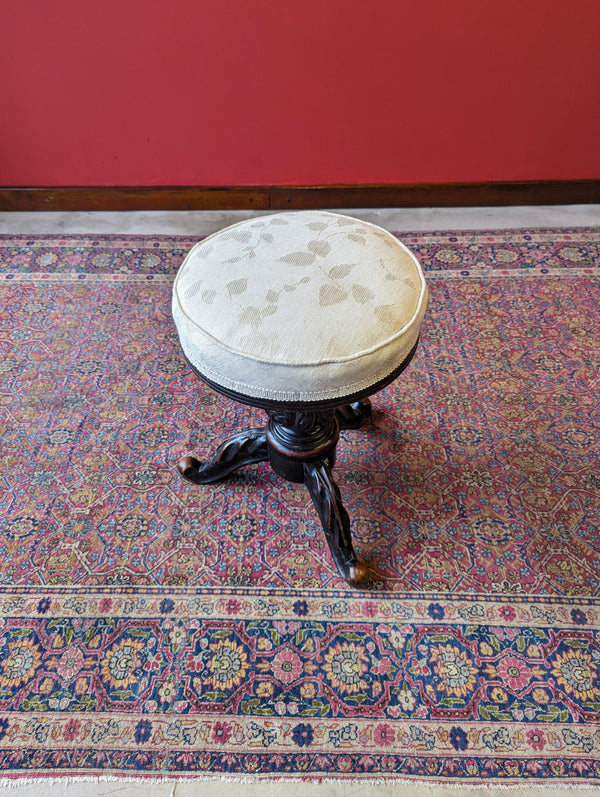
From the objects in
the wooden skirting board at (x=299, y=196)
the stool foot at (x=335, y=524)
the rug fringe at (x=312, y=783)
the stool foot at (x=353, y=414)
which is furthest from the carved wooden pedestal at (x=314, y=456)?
the wooden skirting board at (x=299, y=196)

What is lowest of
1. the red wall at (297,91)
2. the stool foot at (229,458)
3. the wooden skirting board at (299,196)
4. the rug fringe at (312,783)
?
the rug fringe at (312,783)

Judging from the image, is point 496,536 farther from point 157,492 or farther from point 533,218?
point 533,218

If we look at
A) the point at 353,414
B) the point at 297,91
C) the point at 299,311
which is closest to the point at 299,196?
the point at 297,91

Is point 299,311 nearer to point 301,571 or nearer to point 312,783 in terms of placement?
point 301,571

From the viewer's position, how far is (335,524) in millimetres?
1269

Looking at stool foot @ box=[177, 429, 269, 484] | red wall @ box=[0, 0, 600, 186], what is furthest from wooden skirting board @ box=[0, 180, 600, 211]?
stool foot @ box=[177, 429, 269, 484]

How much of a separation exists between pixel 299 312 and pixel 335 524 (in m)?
0.53

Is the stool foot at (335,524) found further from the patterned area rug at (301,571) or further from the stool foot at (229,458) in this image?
the stool foot at (229,458)

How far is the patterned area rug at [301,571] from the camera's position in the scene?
3.54ft

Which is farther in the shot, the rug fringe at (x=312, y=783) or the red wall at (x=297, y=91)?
the red wall at (x=297, y=91)

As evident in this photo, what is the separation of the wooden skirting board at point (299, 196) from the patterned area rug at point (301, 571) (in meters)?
0.67

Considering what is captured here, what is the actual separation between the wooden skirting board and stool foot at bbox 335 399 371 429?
120 centimetres

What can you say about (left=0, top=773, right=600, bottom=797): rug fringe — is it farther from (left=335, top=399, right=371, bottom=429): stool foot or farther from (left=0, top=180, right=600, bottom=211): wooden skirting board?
(left=0, top=180, right=600, bottom=211): wooden skirting board

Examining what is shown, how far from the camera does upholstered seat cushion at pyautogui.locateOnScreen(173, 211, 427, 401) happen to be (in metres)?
0.95
